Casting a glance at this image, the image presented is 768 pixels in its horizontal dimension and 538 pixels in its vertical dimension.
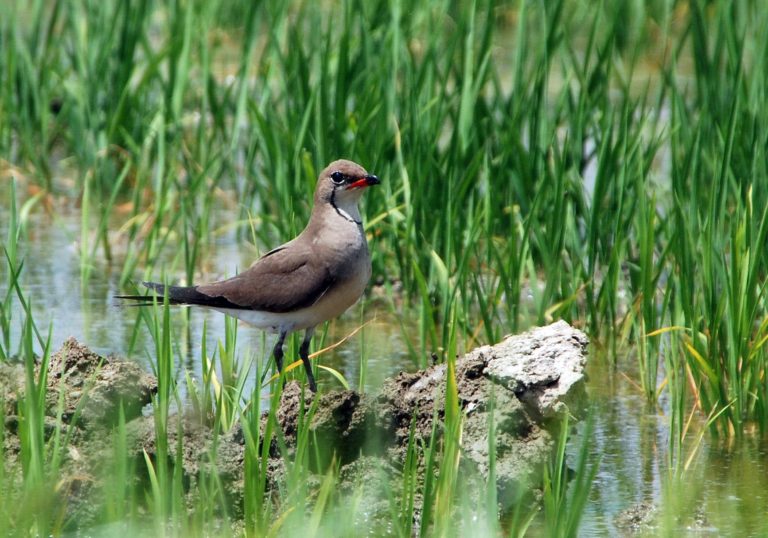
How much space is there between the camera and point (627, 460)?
4.39 metres

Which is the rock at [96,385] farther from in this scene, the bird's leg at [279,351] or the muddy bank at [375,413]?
the bird's leg at [279,351]

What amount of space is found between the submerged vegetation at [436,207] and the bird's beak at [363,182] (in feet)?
0.89

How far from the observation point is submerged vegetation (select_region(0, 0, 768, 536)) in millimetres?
3455

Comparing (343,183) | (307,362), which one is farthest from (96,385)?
(343,183)

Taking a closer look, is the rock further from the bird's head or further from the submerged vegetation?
the bird's head

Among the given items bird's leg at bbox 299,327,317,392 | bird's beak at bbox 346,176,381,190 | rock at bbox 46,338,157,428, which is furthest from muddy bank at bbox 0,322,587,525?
bird's beak at bbox 346,176,381,190

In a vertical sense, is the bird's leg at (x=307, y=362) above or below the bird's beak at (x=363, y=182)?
below

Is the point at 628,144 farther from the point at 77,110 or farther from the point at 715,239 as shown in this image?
the point at 77,110

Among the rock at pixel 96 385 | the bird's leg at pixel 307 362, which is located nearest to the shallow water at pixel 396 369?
the bird's leg at pixel 307 362

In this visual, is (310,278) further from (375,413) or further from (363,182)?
(375,413)

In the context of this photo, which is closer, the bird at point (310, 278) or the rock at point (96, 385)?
the rock at point (96, 385)

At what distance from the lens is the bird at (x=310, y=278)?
4.66m

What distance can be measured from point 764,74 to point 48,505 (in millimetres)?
3384

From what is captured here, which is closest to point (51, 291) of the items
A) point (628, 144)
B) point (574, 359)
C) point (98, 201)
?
point (98, 201)
